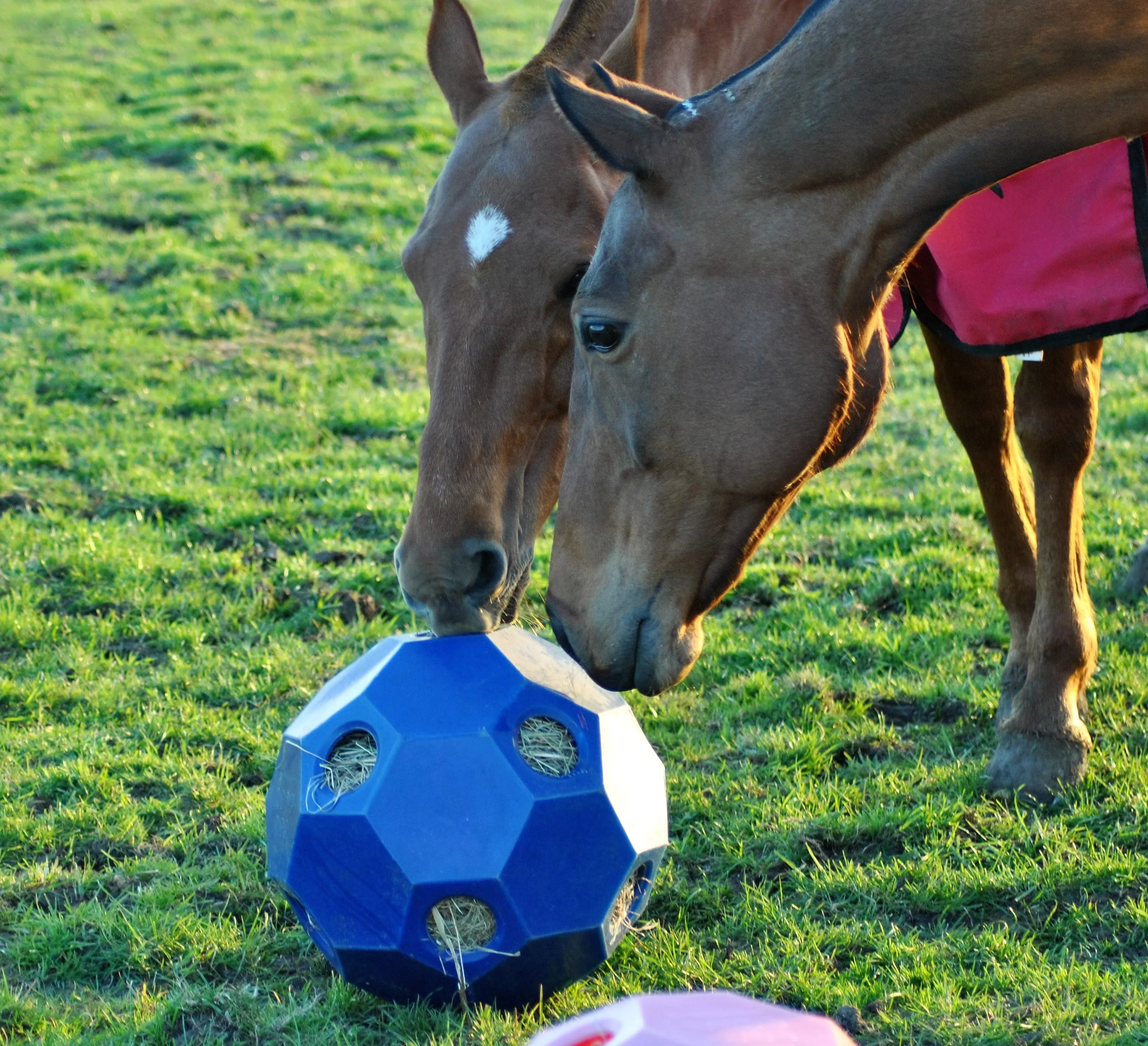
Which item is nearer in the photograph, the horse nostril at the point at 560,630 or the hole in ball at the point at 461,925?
the hole in ball at the point at 461,925

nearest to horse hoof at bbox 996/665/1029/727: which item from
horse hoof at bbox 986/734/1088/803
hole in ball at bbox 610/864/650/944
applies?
horse hoof at bbox 986/734/1088/803

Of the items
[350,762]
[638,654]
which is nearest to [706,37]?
[638,654]

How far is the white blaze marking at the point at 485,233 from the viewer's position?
11.8ft

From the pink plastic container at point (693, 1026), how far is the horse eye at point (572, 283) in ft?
7.75

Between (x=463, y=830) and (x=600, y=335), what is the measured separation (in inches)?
45.7

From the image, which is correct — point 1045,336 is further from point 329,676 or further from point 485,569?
point 329,676

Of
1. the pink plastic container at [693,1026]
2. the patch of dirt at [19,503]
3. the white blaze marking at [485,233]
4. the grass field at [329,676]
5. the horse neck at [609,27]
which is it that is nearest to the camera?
the pink plastic container at [693,1026]

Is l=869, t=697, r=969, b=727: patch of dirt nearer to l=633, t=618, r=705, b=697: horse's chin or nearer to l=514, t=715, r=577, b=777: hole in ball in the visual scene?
l=633, t=618, r=705, b=697: horse's chin

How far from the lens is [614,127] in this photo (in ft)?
9.14

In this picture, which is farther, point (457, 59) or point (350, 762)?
point (457, 59)

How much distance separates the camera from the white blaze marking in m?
3.58

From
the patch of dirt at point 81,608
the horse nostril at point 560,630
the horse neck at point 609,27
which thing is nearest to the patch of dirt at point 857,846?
the horse nostril at point 560,630

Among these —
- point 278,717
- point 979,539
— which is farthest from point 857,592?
point 278,717

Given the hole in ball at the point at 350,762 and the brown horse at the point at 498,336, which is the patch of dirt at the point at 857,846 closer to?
the brown horse at the point at 498,336
